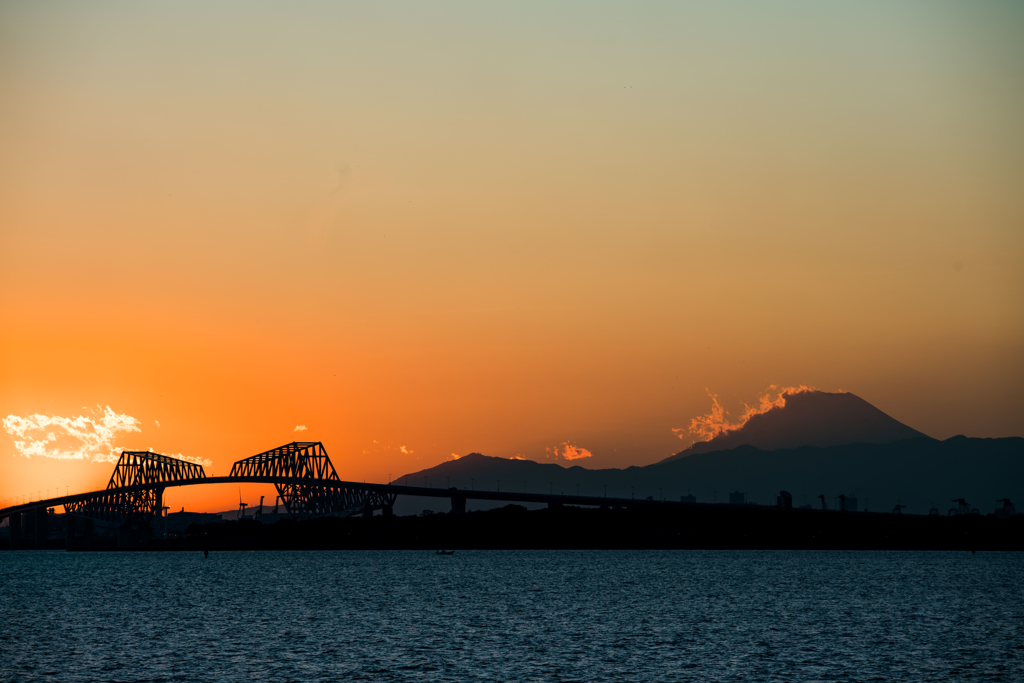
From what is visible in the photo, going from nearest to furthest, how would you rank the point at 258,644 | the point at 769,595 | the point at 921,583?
1. the point at 258,644
2. the point at 769,595
3. the point at 921,583

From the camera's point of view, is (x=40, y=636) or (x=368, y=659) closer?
(x=368, y=659)

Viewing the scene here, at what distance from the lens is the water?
199ft

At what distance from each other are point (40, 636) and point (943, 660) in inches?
2423

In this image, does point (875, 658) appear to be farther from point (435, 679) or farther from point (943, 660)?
point (435, 679)

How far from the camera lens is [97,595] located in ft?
417

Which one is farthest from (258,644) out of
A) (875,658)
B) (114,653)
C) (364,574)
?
(364,574)

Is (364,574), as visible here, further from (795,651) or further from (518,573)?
(795,651)

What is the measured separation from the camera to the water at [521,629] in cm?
6069

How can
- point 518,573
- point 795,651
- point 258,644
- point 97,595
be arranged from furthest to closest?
point 518,573
point 97,595
point 258,644
point 795,651

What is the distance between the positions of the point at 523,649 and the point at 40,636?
36587 millimetres

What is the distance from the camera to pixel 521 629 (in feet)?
266

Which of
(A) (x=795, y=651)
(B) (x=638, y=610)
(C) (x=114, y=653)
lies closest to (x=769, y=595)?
(B) (x=638, y=610)

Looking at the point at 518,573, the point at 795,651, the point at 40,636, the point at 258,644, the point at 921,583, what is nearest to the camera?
the point at 795,651

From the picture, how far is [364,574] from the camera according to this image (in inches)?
6491
